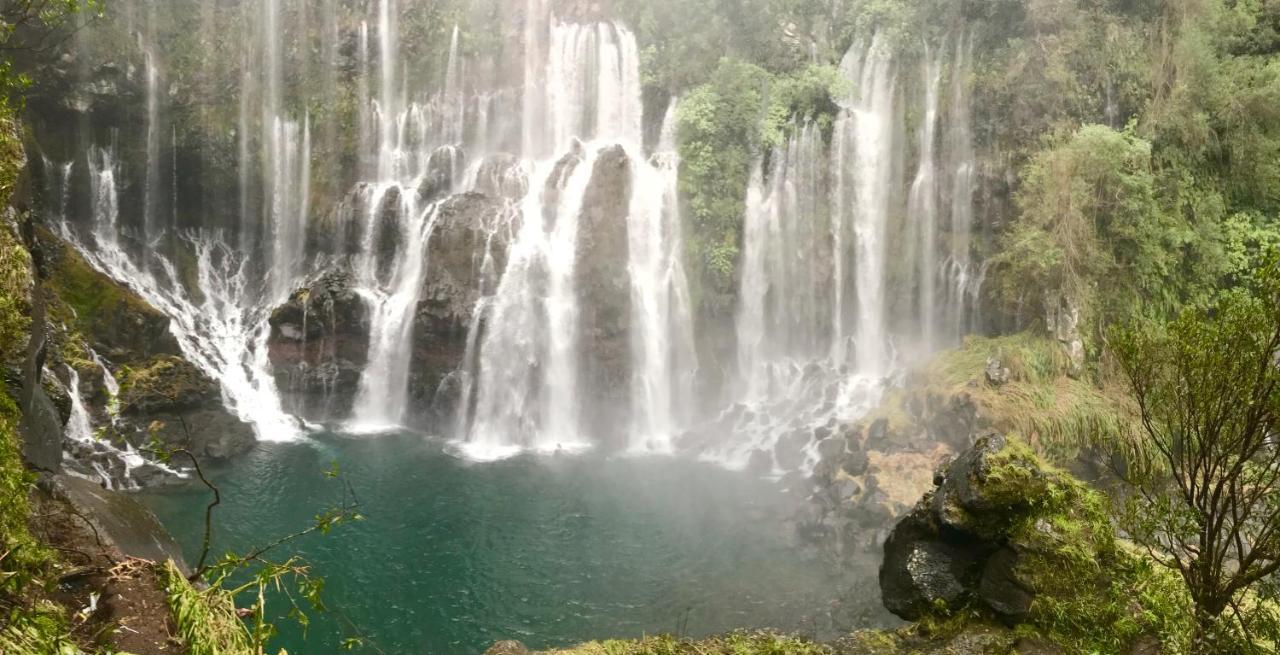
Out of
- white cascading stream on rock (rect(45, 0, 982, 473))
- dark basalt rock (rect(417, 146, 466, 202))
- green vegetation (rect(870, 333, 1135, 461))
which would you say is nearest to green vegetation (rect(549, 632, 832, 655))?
green vegetation (rect(870, 333, 1135, 461))

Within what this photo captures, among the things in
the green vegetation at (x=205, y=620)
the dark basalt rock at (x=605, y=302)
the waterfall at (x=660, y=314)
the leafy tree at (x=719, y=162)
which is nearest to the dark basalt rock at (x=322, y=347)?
the dark basalt rock at (x=605, y=302)

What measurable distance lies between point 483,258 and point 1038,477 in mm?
21542

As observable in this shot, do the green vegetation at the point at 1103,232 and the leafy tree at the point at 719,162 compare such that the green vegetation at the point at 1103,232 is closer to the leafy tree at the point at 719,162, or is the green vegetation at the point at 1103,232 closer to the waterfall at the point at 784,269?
the waterfall at the point at 784,269

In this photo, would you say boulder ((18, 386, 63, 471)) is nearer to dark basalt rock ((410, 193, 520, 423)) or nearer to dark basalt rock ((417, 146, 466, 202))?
dark basalt rock ((410, 193, 520, 423))

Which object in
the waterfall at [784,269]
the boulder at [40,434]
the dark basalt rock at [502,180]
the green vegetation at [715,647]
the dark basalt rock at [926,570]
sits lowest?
the green vegetation at [715,647]

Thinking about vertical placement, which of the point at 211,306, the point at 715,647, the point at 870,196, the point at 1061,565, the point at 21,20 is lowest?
the point at 715,647

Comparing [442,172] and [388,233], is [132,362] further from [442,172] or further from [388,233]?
[442,172]

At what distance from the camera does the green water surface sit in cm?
1546

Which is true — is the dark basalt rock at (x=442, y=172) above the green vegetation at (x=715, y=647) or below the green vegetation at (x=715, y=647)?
above

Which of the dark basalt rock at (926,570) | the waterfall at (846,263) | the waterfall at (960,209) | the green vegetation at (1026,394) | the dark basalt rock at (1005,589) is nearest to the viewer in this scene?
the dark basalt rock at (1005,589)

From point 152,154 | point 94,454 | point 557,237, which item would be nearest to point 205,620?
point 94,454

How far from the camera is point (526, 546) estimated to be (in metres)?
18.9

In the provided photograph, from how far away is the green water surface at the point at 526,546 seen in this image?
50.7 feet

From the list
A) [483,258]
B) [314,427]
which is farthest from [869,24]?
[314,427]
